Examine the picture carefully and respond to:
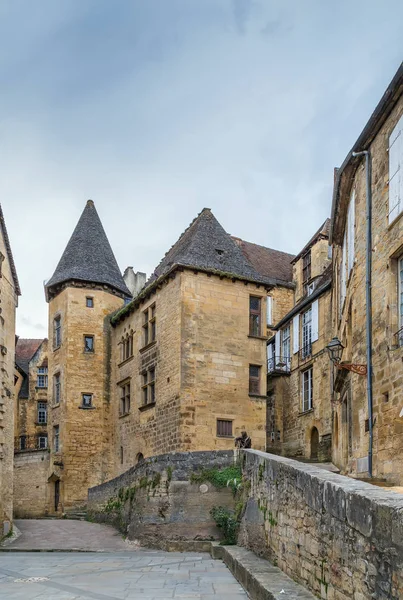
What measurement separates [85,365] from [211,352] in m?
7.69

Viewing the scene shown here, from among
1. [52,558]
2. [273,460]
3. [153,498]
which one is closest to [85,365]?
[153,498]

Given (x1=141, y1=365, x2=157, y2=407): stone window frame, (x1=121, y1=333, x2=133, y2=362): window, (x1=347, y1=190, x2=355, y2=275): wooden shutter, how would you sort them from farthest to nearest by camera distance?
(x1=121, y1=333, x2=133, y2=362): window → (x1=141, y1=365, x2=157, y2=407): stone window frame → (x1=347, y1=190, x2=355, y2=275): wooden shutter

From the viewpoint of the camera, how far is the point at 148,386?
23.9m

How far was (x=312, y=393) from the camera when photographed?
2506cm

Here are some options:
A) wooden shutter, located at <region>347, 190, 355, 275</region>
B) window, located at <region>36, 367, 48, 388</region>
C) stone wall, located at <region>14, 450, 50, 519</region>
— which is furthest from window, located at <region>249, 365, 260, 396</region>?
window, located at <region>36, 367, 48, 388</region>

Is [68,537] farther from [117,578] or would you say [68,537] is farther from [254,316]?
[254,316]

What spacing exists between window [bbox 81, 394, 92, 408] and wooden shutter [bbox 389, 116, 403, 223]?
19.2 metres

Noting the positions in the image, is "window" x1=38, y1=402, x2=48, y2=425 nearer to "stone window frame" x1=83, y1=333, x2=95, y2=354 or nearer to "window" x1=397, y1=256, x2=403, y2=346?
"stone window frame" x1=83, y1=333, x2=95, y2=354

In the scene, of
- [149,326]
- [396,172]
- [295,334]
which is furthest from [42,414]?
[396,172]

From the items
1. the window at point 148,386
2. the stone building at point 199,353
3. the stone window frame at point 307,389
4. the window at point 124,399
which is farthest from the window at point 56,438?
the stone window frame at point 307,389

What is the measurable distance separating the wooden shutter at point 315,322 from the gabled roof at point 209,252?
72.8 inches

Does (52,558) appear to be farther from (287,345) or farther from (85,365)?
(287,345)

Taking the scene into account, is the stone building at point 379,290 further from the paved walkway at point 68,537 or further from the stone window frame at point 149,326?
the stone window frame at point 149,326

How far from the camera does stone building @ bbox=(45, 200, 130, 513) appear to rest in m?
26.4
